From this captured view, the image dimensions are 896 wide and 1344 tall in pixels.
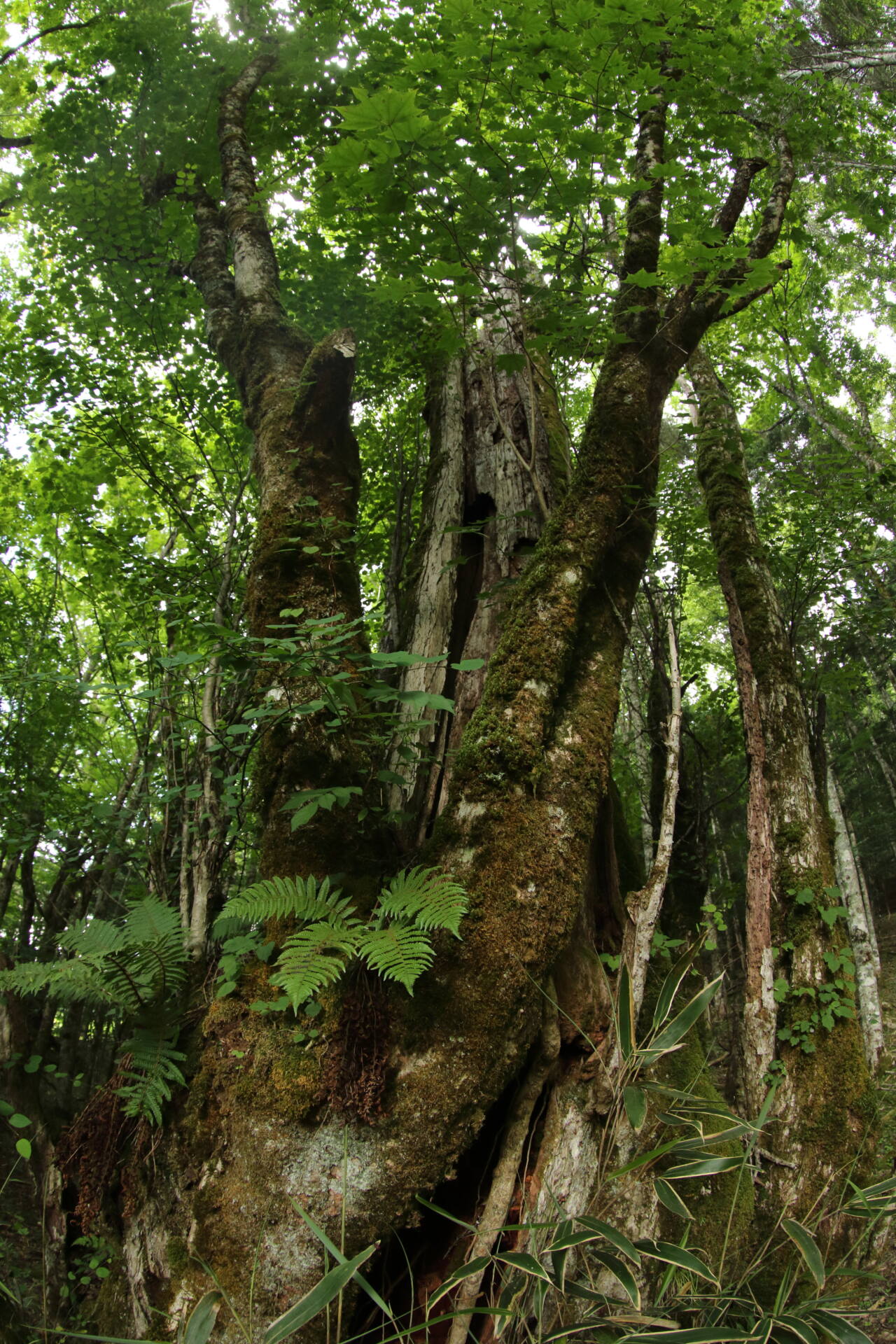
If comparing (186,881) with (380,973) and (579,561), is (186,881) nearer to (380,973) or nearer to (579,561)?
(380,973)

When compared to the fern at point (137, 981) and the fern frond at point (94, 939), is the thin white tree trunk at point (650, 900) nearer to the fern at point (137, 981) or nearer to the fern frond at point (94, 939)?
the fern at point (137, 981)

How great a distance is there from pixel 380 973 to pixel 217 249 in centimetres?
572

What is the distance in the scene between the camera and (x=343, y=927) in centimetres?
214

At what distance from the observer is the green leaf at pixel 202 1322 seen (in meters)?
1.31

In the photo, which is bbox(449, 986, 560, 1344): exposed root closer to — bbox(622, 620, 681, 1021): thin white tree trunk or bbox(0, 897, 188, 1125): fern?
bbox(622, 620, 681, 1021): thin white tree trunk

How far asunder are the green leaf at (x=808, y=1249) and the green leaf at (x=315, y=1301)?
99 cm

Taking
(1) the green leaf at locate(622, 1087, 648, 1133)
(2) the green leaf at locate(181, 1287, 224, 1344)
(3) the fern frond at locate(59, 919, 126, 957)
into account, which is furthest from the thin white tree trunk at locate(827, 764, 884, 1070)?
(2) the green leaf at locate(181, 1287, 224, 1344)

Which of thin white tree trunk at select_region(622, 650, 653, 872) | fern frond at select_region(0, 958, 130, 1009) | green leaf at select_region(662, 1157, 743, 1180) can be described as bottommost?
green leaf at select_region(662, 1157, 743, 1180)

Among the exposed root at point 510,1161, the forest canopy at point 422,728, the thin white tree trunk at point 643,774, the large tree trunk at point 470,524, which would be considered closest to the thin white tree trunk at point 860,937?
the forest canopy at point 422,728

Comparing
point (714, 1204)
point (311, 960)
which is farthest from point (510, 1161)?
point (714, 1204)

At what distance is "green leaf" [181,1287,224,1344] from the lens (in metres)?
1.31

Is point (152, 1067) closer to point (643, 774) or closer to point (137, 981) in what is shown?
point (137, 981)

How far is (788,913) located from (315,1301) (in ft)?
11.1

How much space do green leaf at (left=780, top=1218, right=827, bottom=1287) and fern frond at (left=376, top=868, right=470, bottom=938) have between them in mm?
1062
